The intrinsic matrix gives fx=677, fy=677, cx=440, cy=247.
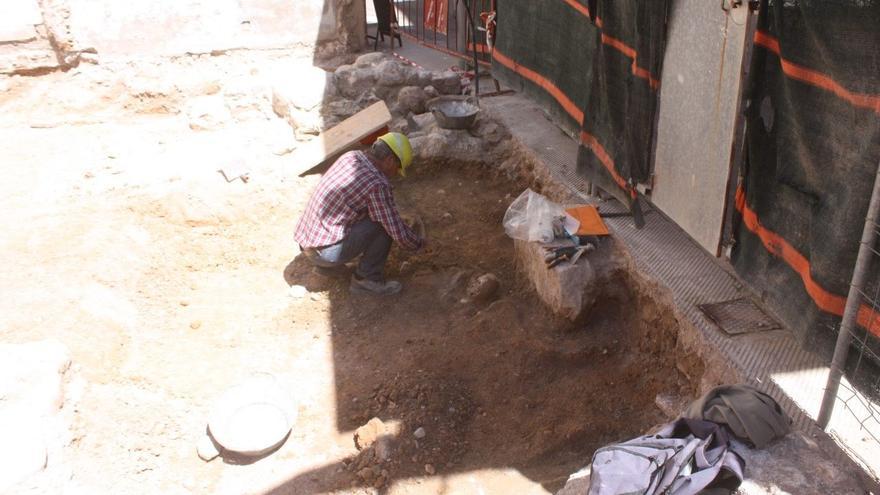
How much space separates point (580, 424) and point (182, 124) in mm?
6930

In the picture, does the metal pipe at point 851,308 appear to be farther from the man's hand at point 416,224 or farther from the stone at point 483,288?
the man's hand at point 416,224

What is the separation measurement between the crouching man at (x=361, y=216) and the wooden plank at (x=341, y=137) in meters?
1.92

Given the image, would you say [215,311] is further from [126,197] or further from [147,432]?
[126,197]

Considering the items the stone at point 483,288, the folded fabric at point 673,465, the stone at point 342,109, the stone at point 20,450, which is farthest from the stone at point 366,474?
the stone at point 342,109

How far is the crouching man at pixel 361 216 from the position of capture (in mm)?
5297

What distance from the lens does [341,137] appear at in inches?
298

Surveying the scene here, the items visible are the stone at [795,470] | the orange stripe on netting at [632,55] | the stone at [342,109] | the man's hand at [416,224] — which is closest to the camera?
the stone at [795,470]

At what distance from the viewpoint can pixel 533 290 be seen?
5293 mm

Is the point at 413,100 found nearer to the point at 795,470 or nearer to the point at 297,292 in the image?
the point at 297,292

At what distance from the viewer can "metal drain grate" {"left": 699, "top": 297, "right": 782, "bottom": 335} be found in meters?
3.87

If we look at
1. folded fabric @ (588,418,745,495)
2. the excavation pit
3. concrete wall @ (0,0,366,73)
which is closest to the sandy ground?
the excavation pit

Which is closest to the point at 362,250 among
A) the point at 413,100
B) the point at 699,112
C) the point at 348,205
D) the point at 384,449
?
the point at 348,205

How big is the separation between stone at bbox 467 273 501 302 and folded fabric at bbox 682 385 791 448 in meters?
2.48

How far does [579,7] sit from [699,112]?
6.09ft
